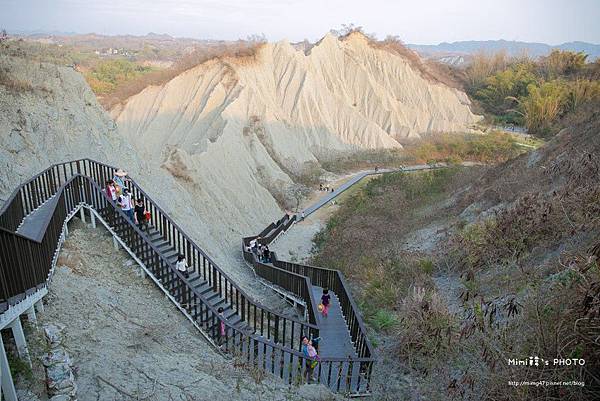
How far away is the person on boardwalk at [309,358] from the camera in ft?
26.4

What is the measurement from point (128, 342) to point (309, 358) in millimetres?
3360

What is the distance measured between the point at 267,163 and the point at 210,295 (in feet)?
65.9

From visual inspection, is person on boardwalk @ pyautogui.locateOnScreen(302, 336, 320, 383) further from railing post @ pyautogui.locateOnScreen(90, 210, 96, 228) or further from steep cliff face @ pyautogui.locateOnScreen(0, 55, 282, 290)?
railing post @ pyautogui.locateOnScreen(90, 210, 96, 228)

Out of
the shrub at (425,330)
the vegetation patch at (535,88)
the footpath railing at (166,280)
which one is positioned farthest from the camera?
the vegetation patch at (535,88)

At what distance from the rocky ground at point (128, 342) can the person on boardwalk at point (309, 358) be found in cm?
44

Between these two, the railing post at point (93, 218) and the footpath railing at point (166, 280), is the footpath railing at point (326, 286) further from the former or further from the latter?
the railing post at point (93, 218)

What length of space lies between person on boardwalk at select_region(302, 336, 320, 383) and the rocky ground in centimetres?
44

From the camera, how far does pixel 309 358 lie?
790 cm

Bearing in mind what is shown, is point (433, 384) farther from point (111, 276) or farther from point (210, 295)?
point (111, 276)

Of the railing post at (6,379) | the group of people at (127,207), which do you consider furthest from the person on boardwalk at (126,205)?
the railing post at (6,379)

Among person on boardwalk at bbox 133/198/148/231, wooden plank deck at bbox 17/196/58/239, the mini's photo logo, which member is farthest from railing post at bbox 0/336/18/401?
the mini's photo logo

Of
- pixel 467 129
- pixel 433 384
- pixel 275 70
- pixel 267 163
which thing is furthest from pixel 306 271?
pixel 467 129

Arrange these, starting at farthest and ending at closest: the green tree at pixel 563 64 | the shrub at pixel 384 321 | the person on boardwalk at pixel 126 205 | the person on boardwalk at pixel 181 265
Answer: the green tree at pixel 563 64 < the shrub at pixel 384 321 < the person on boardwalk at pixel 126 205 < the person on boardwalk at pixel 181 265

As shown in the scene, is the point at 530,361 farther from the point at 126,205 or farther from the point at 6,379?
the point at 126,205
